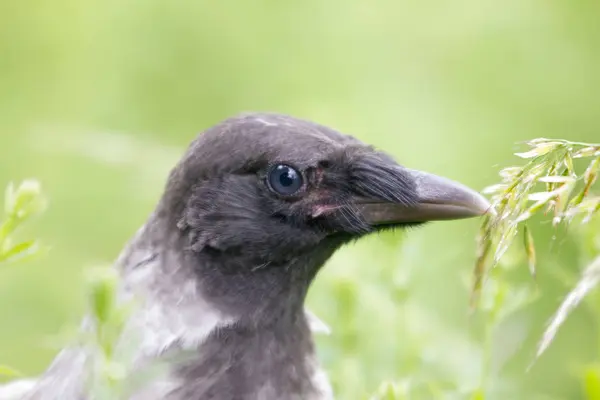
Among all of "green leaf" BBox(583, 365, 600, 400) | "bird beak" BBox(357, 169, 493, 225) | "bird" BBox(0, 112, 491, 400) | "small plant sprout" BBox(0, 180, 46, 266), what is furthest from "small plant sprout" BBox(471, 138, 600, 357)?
"small plant sprout" BBox(0, 180, 46, 266)

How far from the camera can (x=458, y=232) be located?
18.3 feet

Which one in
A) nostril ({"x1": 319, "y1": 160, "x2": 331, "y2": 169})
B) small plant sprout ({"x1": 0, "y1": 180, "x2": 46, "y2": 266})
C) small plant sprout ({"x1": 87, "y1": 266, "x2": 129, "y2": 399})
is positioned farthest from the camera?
nostril ({"x1": 319, "y1": 160, "x2": 331, "y2": 169})

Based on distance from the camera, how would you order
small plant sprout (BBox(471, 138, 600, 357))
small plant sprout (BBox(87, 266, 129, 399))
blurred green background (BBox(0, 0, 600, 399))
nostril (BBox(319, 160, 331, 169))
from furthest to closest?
blurred green background (BBox(0, 0, 600, 399)) < nostril (BBox(319, 160, 331, 169)) < small plant sprout (BBox(471, 138, 600, 357)) < small plant sprout (BBox(87, 266, 129, 399))

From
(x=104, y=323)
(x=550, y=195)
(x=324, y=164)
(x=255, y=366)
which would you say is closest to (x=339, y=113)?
(x=324, y=164)

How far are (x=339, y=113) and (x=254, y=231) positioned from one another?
10.4 ft

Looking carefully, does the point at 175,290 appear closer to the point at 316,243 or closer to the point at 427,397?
the point at 316,243

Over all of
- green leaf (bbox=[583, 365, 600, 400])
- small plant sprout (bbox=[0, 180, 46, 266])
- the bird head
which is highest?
small plant sprout (bbox=[0, 180, 46, 266])

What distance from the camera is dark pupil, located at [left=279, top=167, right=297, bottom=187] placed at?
129 inches

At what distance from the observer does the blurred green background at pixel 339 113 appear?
160 inches

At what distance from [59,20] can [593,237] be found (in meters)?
4.96

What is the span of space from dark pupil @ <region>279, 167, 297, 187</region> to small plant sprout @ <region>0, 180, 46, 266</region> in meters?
0.80

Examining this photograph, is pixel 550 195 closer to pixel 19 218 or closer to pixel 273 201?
pixel 19 218

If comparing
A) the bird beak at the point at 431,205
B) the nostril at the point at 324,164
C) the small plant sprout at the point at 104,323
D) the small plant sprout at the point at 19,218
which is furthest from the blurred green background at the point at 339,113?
the small plant sprout at the point at 104,323

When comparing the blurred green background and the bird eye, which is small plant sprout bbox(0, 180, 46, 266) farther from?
the blurred green background
